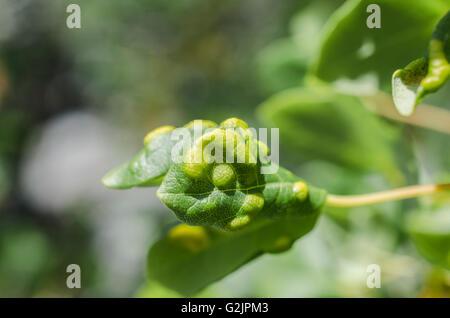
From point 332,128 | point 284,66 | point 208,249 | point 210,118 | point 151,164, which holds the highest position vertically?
point 210,118

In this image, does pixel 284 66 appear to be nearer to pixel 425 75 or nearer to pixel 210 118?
pixel 425 75

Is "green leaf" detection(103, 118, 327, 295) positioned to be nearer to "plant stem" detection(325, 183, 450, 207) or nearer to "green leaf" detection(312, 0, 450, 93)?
"plant stem" detection(325, 183, 450, 207)

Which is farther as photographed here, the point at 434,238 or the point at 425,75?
the point at 434,238

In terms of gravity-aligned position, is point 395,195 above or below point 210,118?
below

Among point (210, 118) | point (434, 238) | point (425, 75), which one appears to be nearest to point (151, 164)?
point (425, 75)

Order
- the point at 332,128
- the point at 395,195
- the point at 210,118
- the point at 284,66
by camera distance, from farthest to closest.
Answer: the point at 210,118 → the point at 284,66 → the point at 332,128 → the point at 395,195
